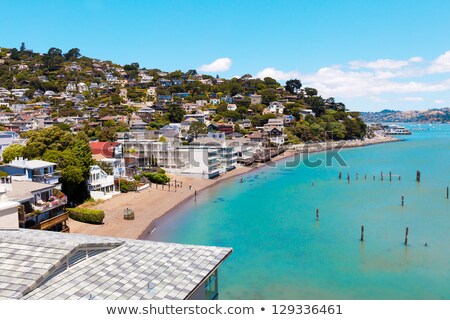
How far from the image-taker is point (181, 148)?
5491 centimetres

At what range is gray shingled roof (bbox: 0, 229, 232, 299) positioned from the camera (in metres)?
7.73

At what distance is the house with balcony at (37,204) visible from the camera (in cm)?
2139

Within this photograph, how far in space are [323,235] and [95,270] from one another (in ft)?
80.3

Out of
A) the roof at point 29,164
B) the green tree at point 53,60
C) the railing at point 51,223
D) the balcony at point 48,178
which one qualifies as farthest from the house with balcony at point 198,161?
the green tree at point 53,60

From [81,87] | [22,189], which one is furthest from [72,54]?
[22,189]

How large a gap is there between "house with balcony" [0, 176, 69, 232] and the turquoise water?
273 inches

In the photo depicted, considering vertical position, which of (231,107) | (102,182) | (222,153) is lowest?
(102,182)

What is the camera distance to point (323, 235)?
3039 centimetres

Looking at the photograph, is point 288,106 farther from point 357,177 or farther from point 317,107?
point 357,177

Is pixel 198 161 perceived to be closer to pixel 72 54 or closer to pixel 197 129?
pixel 197 129

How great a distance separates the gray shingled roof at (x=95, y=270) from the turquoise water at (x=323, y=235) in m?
10.3

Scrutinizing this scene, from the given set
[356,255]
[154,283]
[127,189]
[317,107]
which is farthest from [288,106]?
[154,283]

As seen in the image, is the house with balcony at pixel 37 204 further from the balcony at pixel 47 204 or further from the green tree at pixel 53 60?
the green tree at pixel 53 60

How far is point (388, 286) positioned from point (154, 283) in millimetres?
16869
